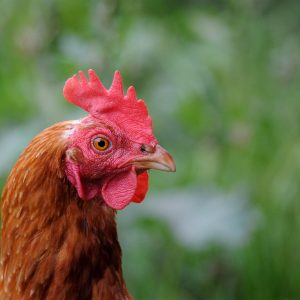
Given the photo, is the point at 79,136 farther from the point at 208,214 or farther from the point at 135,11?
the point at 135,11

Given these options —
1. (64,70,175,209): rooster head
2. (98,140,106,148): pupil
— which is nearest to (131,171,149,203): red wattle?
(64,70,175,209): rooster head

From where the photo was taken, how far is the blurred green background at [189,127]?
3.43 meters

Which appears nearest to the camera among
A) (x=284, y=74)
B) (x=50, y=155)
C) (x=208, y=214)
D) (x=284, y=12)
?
(x=50, y=155)

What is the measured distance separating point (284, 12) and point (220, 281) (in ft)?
9.18

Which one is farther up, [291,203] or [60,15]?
[60,15]

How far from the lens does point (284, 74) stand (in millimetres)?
4844

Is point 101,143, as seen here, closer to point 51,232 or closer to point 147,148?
point 147,148

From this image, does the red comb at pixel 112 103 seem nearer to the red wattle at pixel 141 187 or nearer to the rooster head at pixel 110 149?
the rooster head at pixel 110 149

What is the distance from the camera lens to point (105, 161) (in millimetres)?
1986

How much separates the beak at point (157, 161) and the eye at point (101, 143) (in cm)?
8

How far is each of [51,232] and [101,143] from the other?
252 millimetres

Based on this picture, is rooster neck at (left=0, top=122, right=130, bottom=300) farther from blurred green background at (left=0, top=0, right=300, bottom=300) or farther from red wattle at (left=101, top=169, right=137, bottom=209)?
blurred green background at (left=0, top=0, right=300, bottom=300)

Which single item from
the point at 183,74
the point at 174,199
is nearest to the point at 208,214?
the point at 174,199

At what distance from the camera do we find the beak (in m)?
1.96
